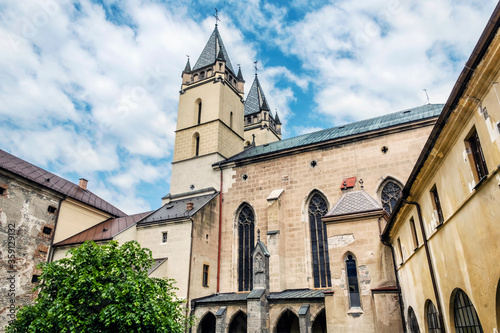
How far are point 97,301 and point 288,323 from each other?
9.60 meters

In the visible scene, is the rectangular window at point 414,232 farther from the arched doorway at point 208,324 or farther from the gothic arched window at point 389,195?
the arched doorway at point 208,324

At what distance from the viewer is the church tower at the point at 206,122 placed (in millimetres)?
25953

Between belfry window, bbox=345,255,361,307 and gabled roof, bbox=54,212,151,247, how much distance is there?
1356 cm

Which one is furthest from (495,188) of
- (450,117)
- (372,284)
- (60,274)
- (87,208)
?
(87,208)

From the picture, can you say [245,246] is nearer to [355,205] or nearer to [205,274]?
[205,274]

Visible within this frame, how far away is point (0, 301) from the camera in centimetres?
1819

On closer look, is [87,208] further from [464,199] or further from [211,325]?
[464,199]

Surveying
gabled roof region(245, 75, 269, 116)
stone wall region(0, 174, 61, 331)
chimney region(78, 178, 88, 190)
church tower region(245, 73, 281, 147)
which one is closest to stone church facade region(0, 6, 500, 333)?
stone wall region(0, 174, 61, 331)

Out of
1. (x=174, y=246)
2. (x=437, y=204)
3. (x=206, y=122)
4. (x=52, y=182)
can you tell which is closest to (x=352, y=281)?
(x=437, y=204)

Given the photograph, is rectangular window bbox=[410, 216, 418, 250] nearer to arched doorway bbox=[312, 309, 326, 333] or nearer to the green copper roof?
arched doorway bbox=[312, 309, 326, 333]

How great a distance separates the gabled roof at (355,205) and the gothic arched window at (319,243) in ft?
17.6

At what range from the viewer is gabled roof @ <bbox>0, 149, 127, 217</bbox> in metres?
21.5

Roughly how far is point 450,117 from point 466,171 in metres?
0.95

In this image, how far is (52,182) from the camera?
78.4 feet
